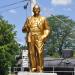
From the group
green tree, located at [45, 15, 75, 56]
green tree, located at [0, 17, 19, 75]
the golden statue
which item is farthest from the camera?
green tree, located at [45, 15, 75, 56]

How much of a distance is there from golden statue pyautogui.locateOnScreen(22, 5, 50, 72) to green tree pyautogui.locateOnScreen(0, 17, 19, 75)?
31.9 meters

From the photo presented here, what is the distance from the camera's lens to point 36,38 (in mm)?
13141

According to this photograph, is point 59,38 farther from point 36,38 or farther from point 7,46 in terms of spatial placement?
point 36,38

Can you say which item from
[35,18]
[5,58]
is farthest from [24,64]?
[5,58]

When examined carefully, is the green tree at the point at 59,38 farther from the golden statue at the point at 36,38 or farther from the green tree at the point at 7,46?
the golden statue at the point at 36,38

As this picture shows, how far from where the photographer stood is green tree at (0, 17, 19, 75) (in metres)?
45.5

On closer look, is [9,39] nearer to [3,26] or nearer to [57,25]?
[3,26]

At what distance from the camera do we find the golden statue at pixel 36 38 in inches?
514

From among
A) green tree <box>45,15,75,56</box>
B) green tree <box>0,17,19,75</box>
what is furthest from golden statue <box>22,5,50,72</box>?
green tree <box>45,15,75,56</box>

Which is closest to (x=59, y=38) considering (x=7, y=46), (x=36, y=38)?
(x=7, y=46)

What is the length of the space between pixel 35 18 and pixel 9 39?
33.0 meters

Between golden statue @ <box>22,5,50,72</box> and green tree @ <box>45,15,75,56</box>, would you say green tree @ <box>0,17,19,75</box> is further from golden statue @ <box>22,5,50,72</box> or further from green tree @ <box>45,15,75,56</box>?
golden statue @ <box>22,5,50,72</box>

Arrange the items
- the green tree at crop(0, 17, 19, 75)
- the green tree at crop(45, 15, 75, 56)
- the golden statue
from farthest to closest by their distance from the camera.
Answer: the green tree at crop(45, 15, 75, 56) < the green tree at crop(0, 17, 19, 75) < the golden statue

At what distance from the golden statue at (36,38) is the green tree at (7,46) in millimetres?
31870
